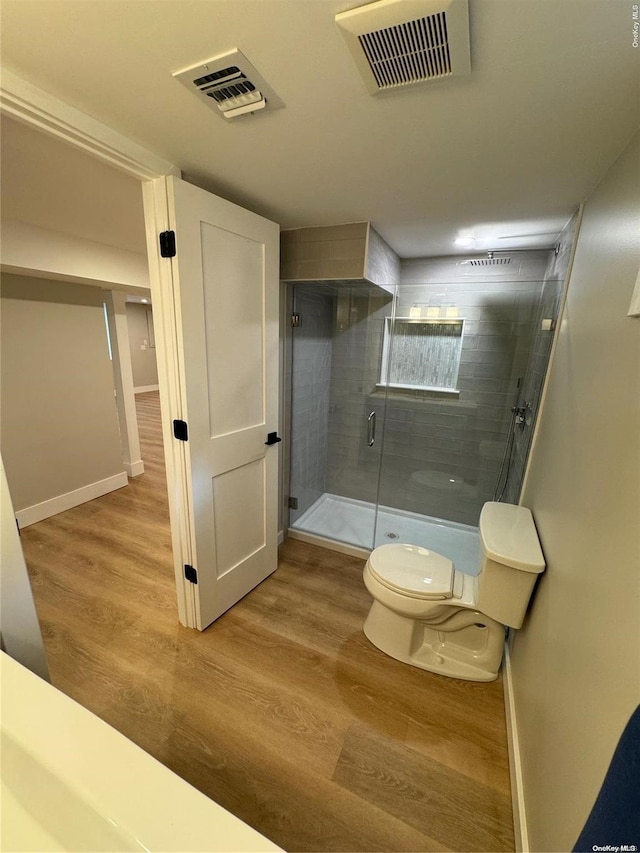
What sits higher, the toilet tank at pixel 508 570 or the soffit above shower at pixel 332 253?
the soffit above shower at pixel 332 253

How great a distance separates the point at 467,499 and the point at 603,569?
208 centimetres

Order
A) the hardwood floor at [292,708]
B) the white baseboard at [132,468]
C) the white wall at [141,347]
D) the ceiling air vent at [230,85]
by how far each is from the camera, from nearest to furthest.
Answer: the ceiling air vent at [230,85], the hardwood floor at [292,708], the white baseboard at [132,468], the white wall at [141,347]

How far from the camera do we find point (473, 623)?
1.60 m

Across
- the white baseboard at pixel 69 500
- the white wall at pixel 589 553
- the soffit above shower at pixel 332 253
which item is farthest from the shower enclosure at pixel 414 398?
the white baseboard at pixel 69 500

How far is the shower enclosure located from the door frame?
107 cm

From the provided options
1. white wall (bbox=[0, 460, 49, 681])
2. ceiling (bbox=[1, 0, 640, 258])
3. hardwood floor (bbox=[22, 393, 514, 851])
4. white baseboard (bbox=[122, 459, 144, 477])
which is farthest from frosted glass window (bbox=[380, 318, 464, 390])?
white baseboard (bbox=[122, 459, 144, 477])

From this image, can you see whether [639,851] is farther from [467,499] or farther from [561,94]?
[467,499]

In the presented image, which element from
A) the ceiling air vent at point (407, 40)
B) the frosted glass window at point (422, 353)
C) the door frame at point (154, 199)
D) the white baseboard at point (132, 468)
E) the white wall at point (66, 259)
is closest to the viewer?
the ceiling air vent at point (407, 40)

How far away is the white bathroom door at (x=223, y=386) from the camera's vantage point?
4.64 ft

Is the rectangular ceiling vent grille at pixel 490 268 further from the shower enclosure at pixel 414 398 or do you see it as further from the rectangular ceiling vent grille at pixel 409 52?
the rectangular ceiling vent grille at pixel 409 52

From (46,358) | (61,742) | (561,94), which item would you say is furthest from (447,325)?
(46,358)

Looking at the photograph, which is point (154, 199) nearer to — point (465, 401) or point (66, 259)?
point (66, 259)

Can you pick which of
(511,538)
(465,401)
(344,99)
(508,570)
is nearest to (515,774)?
(508,570)

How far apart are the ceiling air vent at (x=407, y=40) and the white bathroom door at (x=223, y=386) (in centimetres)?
84
